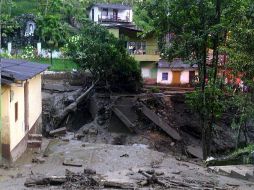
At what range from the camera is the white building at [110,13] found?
55750 millimetres

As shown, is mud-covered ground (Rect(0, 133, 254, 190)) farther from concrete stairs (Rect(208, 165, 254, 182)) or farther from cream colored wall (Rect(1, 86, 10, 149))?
cream colored wall (Rect(1, 86, 10, 149))

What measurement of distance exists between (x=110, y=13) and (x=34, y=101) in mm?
36284

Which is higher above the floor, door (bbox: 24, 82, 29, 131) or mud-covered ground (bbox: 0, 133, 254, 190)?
door (bbox: 24, 82, 29, 131)

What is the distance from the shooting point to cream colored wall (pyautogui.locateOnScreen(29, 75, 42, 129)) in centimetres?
2079

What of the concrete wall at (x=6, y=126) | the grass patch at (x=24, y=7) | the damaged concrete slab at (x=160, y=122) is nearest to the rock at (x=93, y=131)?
the damaged concrete slab at (x=160, y=122)

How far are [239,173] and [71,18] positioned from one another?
46.6 meters

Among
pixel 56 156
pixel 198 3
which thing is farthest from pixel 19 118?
pixel 198 3

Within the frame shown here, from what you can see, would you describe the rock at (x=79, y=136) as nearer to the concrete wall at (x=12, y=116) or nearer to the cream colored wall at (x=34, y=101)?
the cream colored wall at (x=34, y=101)

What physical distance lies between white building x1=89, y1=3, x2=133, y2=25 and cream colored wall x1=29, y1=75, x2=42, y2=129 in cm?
3301

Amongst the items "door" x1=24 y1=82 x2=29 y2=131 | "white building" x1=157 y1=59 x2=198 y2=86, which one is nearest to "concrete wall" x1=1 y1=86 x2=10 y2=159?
"door" x1=24 y1=82 x2=29 y2=131

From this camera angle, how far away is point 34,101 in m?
22.1

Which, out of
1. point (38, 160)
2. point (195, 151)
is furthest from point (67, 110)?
point (38, 160)

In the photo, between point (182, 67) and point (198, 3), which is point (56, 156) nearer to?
point (198, 3)

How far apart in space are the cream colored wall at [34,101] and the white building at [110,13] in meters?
33.0
